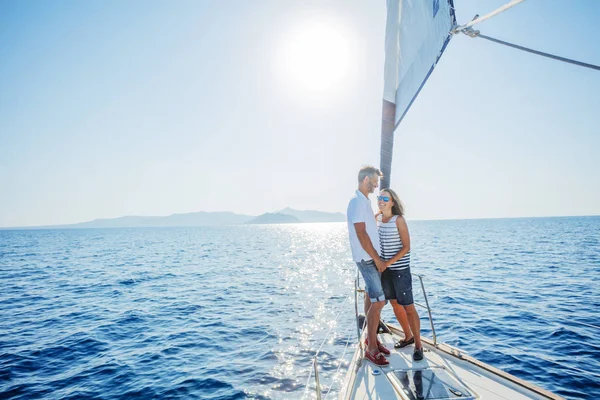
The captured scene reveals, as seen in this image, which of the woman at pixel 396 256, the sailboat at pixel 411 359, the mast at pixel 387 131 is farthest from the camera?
the woman at pixel 396 256

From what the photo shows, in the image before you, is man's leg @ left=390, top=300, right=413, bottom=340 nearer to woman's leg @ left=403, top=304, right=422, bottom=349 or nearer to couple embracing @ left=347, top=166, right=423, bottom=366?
couple embracing @ left=347, top=166, right=423, bottom=366

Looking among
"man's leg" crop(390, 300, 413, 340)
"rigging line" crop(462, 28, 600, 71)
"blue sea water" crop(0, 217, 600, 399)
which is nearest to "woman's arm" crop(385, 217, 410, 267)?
"man's leg" crop(390, 300, 413, 340)

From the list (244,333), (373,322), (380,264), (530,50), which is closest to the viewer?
(530,50)

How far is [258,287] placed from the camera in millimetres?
16359

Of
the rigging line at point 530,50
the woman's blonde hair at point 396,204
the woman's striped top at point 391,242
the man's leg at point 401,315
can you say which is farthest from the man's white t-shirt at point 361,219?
the rigging line at point 530,50

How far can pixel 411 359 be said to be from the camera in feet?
13.4

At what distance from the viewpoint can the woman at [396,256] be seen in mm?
4078

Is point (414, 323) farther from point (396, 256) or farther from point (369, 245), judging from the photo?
point (369, 245)

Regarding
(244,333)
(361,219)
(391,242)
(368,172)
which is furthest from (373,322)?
(244,333)

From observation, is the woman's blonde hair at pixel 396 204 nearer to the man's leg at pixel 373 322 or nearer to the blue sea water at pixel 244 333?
the man's leg at pixel 373 322

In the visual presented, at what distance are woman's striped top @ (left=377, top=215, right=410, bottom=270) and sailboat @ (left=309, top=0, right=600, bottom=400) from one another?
53cm

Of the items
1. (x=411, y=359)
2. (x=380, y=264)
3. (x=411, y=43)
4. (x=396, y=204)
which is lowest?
(x=411, y=359)

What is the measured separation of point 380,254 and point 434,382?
1.54 metres

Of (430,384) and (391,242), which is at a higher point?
(391,242)
